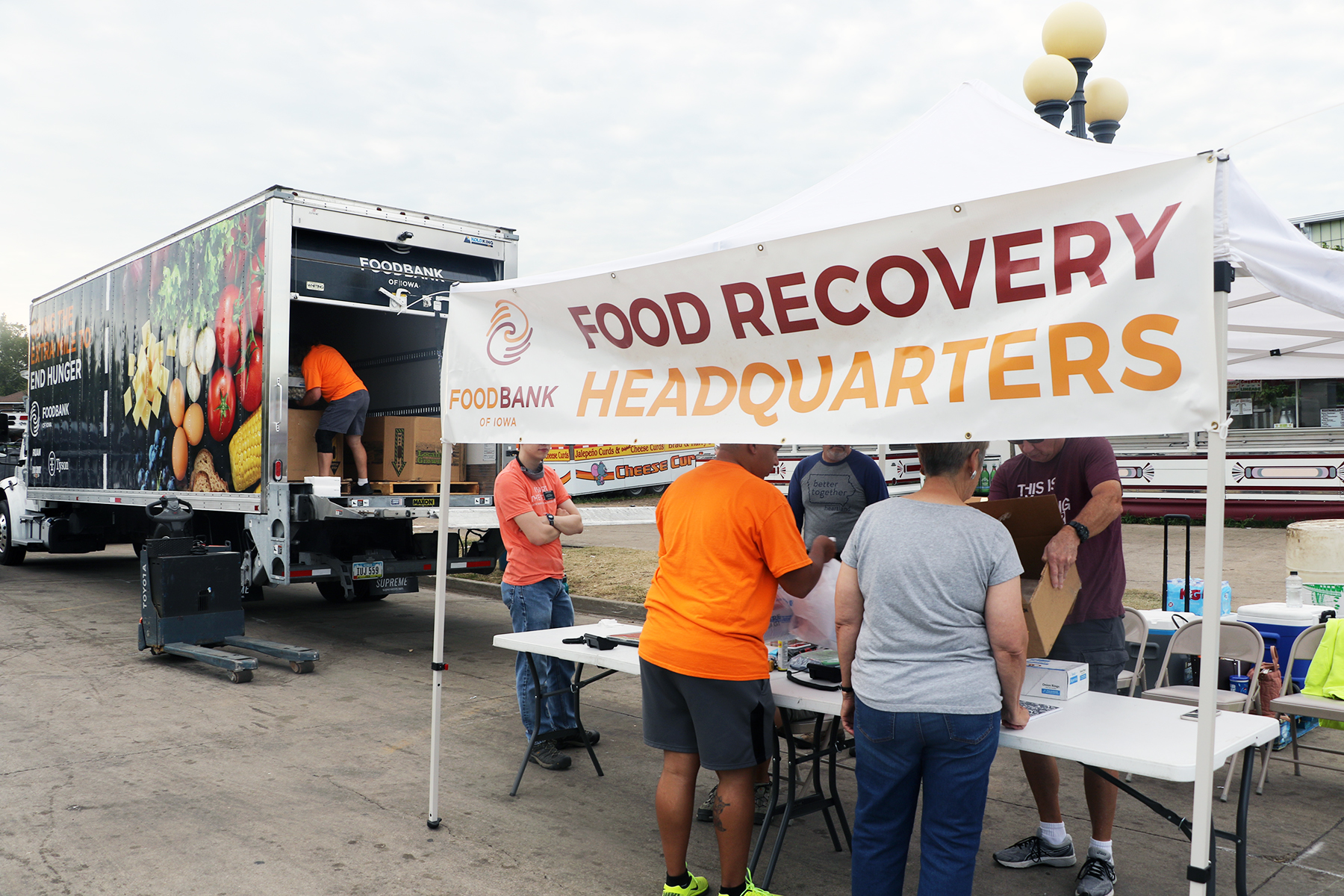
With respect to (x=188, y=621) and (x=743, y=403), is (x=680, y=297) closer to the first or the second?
(x=743, y=403)

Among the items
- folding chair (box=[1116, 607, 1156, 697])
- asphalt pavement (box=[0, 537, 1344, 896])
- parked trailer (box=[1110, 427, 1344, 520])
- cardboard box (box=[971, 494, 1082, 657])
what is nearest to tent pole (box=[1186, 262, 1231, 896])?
cardboard box (box=[971, 494, 1082, 657])

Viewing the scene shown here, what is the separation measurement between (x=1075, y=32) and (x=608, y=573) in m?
7.93

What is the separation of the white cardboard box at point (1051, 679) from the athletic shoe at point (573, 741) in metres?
2.78

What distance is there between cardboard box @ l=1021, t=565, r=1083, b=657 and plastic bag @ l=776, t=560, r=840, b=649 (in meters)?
0.80

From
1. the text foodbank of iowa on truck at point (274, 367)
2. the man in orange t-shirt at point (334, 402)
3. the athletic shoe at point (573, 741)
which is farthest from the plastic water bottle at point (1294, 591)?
the man in orange t-shirt at point (334, 402)

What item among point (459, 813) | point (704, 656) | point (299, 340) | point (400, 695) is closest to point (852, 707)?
point (704, 656)

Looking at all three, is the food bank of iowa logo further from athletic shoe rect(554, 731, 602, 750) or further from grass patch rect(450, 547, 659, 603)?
grass patch rect(450, 547, 659, 603)

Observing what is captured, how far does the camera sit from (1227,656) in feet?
16.3

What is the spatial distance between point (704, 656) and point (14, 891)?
2.73 meters

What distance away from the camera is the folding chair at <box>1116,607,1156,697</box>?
5.30 metres

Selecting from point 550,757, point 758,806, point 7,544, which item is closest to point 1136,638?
point 758,806

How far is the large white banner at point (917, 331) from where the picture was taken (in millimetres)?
2342

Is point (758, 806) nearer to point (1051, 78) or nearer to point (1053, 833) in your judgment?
point (1053, 833)

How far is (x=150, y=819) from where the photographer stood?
4.23 m
